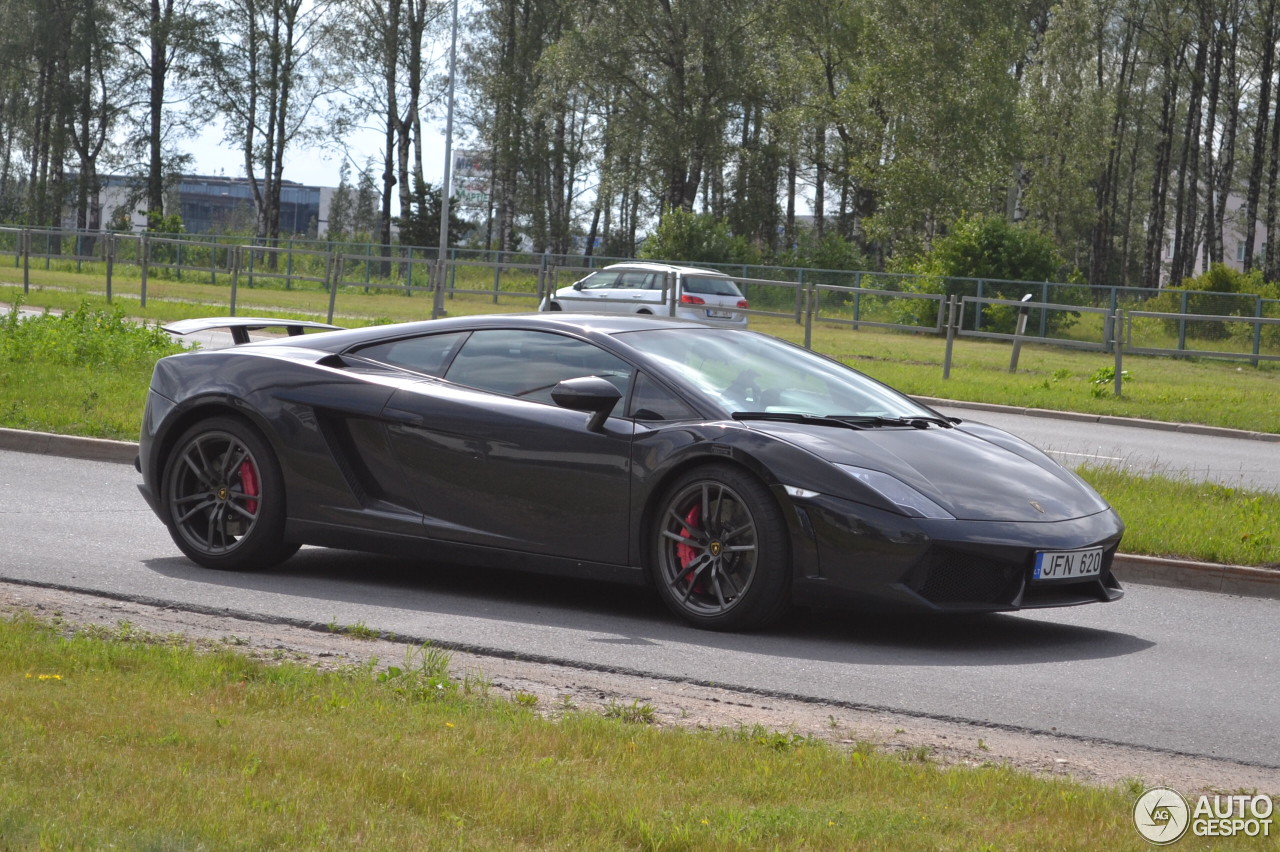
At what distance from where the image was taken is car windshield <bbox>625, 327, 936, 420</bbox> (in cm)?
686

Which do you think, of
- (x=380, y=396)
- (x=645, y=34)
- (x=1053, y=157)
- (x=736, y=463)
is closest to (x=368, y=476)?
(x=380, y=396)

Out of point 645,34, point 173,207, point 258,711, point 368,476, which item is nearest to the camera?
point 258,711

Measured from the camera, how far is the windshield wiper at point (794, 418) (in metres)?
6.64

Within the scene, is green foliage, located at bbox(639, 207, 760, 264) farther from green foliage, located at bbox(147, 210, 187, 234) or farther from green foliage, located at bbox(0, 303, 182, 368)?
green foliage, located at bbox(0, 303, 182, 368)

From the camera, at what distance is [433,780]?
12.6ft

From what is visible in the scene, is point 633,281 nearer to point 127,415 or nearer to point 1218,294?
point 1218,294

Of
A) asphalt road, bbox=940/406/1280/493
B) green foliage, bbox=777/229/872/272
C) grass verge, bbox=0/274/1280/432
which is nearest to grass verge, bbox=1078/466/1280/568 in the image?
asphalt road, bbox=940/406/1280/493

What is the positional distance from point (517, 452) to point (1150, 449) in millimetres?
11175

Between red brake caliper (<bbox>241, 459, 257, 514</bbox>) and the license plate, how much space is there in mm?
3688

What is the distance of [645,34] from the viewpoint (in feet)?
187

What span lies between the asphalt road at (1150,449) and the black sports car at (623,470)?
5799 millimetres

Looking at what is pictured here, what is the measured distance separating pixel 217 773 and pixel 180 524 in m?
4.07

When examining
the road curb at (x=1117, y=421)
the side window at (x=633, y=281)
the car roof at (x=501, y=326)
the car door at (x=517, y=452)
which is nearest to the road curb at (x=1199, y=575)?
the car roof at (x=501, y=326)

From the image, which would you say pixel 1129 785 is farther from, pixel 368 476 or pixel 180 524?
pixel 180 524
